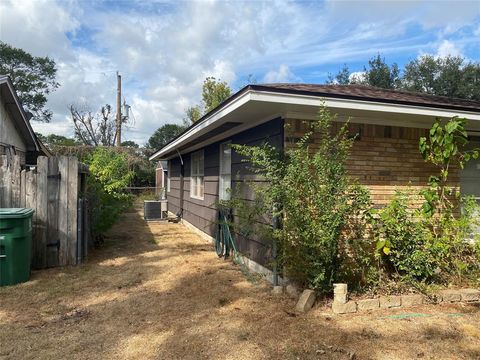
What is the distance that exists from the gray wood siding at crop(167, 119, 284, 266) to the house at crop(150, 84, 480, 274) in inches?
0.6

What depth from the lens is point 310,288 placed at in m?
4.46

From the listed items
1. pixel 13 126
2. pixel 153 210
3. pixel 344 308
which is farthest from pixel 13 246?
pixel 153 210

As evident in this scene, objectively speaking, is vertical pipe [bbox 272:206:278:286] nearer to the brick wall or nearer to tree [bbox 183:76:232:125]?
the brick wall

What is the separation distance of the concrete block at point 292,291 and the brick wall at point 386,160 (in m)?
1.73

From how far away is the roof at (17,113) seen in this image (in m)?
9.98

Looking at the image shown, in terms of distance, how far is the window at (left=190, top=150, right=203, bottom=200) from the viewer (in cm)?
1012

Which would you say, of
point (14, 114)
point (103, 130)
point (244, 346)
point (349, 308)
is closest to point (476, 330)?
point (349, 308)

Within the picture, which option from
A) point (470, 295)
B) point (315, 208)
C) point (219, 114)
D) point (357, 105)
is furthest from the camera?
point (219, 114)

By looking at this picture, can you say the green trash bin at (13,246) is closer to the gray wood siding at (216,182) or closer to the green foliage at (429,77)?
the gray wood siding at (216,182)

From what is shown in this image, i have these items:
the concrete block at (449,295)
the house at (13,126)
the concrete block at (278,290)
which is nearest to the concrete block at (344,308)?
the concrete block at (278,290)

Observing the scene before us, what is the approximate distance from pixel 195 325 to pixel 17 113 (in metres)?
9.88

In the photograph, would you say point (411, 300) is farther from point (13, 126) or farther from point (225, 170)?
point (13, 126)

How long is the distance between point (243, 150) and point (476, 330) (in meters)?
3.00

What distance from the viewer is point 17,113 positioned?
11203 mm
